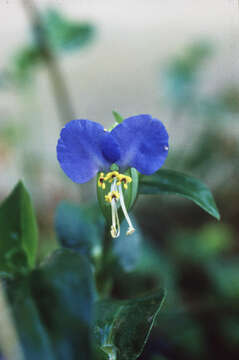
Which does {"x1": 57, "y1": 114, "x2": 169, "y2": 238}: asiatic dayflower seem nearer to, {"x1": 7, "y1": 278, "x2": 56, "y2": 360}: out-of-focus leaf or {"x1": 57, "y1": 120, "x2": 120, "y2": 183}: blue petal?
{"x1": 57, "y1": 120, "x2": 120, "y2": 183}: blue petal

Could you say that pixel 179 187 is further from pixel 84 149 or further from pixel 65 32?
pixel 65 32

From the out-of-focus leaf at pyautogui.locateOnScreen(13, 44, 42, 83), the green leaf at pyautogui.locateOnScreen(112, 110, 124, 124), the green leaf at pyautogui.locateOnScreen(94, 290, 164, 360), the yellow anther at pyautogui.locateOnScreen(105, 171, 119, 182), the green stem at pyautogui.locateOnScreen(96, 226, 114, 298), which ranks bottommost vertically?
the green leaf at pyautogui.locateOnScreen(94, 290, 164, 360)

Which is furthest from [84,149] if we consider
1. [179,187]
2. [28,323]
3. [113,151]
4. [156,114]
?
[156,114]

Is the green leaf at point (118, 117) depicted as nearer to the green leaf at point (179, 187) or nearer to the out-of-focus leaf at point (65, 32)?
the green leaf at point (179, 187)

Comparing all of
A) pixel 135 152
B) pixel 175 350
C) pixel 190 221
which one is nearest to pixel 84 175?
pixel 135 152

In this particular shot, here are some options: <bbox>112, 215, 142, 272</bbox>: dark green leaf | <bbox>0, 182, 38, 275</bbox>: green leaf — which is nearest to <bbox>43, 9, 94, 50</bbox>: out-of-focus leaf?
<bbox>112, 215, 142, 272</bbox>: dark green leaf

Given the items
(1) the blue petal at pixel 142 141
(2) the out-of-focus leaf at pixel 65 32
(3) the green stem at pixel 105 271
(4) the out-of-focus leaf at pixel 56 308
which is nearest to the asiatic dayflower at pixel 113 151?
(1) the blue petal at pixel 142 141
